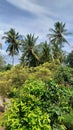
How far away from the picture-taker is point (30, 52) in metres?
55.1

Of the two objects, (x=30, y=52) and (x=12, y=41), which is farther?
(x=12, y=41)

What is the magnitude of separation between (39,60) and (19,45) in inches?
509

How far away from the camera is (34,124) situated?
1198 cm

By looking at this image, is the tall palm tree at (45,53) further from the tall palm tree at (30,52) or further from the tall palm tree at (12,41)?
the tall palm tree at (12,41)

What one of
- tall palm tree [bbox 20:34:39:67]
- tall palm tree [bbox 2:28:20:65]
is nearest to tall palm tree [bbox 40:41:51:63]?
tall palm tree [bbox 20:34:39:67]

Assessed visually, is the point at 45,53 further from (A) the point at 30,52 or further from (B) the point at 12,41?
(B) the point at 12,41

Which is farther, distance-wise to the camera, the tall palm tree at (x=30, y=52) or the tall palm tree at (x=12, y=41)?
the tall palm tree at (x=12, y=41)

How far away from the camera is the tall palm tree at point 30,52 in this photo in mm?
54125

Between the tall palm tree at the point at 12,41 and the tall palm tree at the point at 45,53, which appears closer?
the tall palm tree at the point at 45,53

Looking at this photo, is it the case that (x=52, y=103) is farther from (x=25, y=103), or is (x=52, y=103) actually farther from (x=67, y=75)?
(x=67, y=75)

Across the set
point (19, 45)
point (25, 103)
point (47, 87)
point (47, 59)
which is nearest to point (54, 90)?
point (47, 87)

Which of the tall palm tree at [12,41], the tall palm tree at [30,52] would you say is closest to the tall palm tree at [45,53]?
the tall palm tree at [30,52]

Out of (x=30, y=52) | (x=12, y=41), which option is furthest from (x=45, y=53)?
(x=12, y=41)

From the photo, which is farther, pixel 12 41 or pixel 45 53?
pixel 12 41
